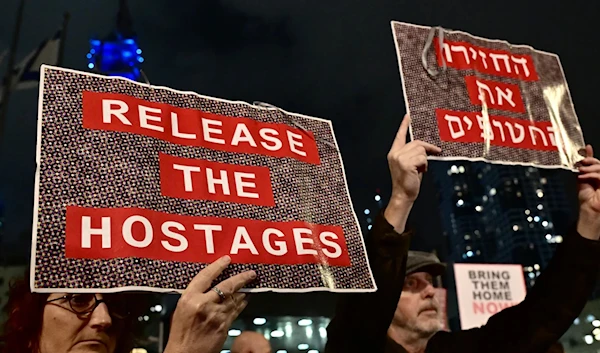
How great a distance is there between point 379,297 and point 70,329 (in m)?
0.99

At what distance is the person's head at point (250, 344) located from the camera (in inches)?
104

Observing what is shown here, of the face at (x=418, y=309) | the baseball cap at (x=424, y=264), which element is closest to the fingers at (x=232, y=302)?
the face at (x=418, y=309)

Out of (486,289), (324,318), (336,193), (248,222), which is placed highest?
(324,318)

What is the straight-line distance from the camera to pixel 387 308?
6.40 ft

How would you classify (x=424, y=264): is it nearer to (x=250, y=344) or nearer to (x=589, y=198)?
(x=589, y=198)

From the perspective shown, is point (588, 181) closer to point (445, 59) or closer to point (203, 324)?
point (445, 59)

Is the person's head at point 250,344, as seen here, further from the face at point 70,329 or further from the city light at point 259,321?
the city light at point 259,321

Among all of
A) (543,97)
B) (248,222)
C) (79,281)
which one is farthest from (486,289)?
(79,281)

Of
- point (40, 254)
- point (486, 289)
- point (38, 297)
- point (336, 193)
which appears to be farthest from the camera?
point (486, 289)

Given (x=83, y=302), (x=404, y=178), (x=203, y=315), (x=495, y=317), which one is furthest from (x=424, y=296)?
(x=83, y=302)

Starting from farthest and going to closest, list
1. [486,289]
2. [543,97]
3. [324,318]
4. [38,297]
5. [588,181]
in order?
[324,318]
[486,289]
[543,97]
[588,181]
[38,297]

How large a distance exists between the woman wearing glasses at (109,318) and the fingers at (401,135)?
2.84 feet

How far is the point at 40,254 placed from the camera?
142 centimetres

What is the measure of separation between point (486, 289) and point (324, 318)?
826cm
